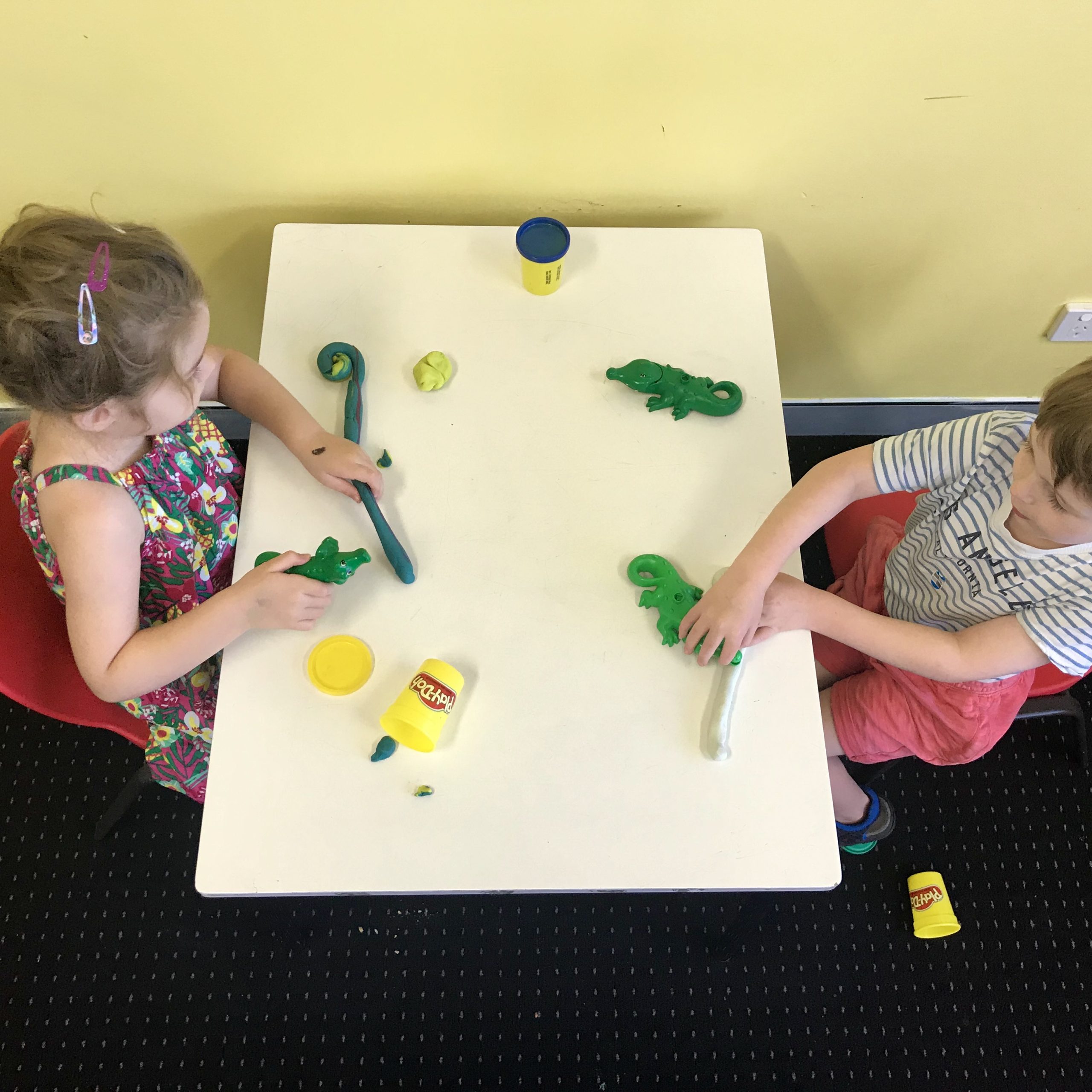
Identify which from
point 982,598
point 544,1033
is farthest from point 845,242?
point 544,1033

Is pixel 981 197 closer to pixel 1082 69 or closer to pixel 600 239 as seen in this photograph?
pixel 1082 69

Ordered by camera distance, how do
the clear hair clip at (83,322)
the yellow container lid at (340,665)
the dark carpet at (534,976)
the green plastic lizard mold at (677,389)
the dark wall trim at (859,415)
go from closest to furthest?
the clear hair clip at (83,322), the yellow container lid at (340,665), the green plastic lizard mold at (677,389), the dark carpet at (534,976), the dark wall trim at (859,415)

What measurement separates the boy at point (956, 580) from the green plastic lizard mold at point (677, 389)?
0.40 ft

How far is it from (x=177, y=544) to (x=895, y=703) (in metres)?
0.86

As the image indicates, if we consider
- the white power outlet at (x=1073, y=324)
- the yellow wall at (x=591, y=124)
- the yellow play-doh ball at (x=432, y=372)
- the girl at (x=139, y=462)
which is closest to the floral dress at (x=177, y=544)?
the girl at (x=139, y=462)

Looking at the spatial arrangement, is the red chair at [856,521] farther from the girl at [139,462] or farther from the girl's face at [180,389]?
the girl's face at [180,389]

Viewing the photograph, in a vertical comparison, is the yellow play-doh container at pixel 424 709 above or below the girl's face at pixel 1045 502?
below

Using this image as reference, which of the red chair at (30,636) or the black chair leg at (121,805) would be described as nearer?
the red chair at (30,636)

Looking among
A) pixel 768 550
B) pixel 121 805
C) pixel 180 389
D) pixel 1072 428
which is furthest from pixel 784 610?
pixel 121 805

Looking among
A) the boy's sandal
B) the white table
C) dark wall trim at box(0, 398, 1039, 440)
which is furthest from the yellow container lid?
dark wall trim at box(0, 398, 1039, 440)

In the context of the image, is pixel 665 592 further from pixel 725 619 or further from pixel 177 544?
pixel 177 544

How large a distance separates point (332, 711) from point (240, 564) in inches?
7.4

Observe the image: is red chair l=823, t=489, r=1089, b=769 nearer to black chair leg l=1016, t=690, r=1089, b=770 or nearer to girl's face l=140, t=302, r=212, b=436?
black chair leg l=1016, t=690, r=1089, b=770

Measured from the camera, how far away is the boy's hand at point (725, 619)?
0.79 metres
